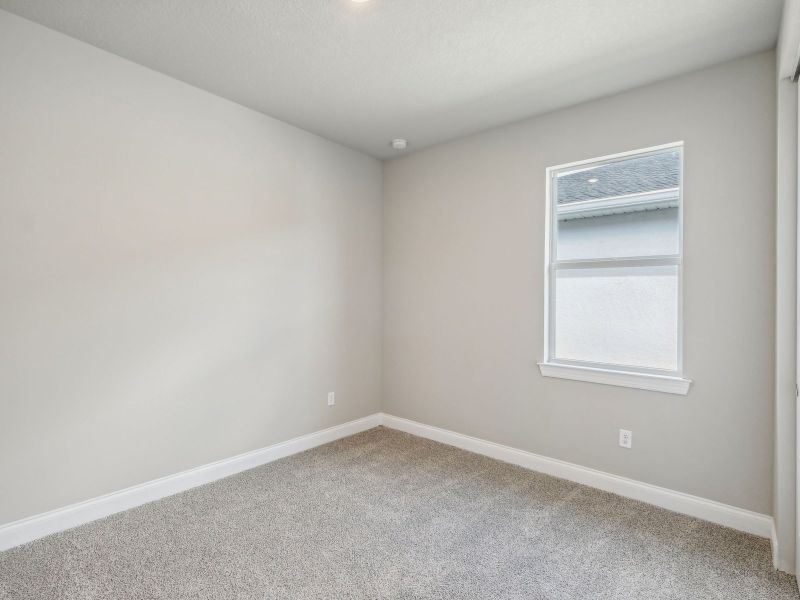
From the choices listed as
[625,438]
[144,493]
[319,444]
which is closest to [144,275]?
[144,493]

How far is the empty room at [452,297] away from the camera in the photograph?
2008 millimetres

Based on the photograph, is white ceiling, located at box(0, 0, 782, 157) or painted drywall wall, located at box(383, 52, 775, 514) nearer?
white ceiling, located at box(0, 0, 782, 157)

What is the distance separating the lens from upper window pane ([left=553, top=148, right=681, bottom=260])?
2627mm

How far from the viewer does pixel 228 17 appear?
2.06m

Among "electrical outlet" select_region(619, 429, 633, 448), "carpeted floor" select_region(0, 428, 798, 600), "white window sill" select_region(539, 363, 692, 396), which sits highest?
"white window sill" select_region(539, 363, 692, 396)

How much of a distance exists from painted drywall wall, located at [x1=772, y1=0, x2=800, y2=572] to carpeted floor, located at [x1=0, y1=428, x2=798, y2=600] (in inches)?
10.4

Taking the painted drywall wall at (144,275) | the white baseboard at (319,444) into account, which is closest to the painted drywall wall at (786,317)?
the white baseboard at (319,444)

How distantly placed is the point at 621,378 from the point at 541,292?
2.54 ft

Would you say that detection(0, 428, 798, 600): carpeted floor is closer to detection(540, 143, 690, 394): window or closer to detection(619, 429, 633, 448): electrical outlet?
detection(619, 429, 633, 448): electrical outlet

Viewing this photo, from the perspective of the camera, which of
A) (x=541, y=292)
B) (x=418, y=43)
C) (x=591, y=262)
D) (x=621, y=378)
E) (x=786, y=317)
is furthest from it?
(x=541, y=292)

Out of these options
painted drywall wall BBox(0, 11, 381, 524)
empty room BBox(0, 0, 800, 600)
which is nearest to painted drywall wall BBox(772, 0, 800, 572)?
empty room BBox(0, 0, 800, 600)

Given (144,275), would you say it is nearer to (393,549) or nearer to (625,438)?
(393,549)

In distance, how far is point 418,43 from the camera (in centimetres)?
225

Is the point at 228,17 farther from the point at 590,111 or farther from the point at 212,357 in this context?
the point at 590,111
